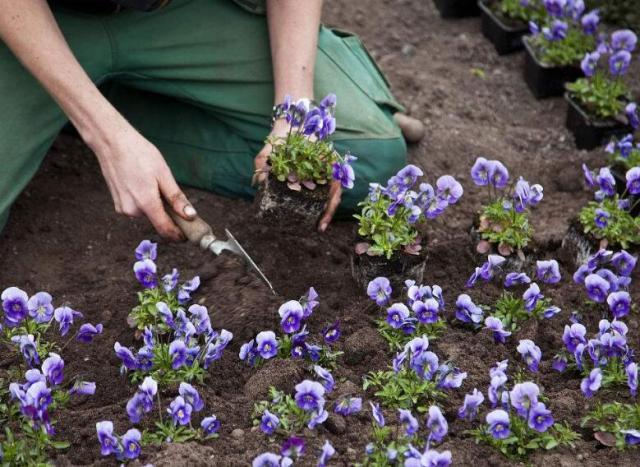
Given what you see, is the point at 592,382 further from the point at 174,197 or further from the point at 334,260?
the point at 174,197

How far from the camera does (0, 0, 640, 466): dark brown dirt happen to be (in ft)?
8.84

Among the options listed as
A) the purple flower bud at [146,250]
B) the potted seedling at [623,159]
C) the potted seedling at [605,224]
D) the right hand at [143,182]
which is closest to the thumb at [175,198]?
the right hand at [143,182]

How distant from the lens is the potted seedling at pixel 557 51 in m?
4.45

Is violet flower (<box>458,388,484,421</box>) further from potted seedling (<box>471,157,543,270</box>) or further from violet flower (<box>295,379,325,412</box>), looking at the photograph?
potted seedling (<box>471,157,543,270</box>)

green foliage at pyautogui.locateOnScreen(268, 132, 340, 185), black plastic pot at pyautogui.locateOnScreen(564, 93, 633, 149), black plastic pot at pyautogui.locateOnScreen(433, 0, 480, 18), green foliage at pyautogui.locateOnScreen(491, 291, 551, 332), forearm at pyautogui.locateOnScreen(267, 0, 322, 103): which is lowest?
black plastic pot at pyautogui.locateOnScreen(433, 0, 480, 18)

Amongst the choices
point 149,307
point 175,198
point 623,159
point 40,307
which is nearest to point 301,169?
point 175,198

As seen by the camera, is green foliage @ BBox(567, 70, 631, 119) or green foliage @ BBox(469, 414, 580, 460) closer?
green foliage @ BBox(469, 414, 580, 460)

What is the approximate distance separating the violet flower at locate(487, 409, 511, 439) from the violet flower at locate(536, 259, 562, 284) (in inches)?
25.0

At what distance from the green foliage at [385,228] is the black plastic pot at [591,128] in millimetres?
1262

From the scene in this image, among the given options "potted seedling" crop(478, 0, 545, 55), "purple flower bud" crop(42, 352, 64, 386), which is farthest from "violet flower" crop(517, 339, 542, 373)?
"potted seedling" crop(478, 0, 545, 55)

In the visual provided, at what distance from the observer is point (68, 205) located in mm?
3791

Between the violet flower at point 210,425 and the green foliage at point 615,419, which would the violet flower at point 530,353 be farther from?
the violet flower at point 210,425

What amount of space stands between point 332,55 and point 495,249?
3.48ft

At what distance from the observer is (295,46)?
3.54 meters
